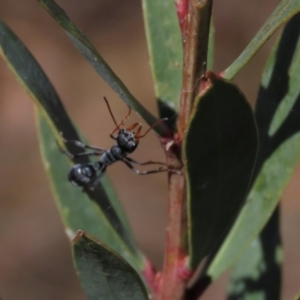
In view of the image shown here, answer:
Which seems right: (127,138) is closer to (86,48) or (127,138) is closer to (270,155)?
(270,155)

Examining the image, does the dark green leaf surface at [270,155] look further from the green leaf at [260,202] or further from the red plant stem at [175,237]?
→ the red plant stem at [175,237]

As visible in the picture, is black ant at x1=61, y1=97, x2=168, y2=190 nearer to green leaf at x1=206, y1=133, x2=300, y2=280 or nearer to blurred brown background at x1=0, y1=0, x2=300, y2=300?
green leaf at x1=206, y1=133, x2=300, y2=280

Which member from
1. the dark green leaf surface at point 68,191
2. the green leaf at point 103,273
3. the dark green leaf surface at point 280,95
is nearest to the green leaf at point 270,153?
the dark green leaf surface at point 280,95

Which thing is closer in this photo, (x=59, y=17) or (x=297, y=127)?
(x=59, y=17)

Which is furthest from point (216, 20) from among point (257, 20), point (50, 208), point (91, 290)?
point (91, 290)

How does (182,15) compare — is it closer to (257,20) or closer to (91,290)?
(91,290)

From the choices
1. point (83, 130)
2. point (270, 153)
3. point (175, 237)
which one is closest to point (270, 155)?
point (270, 153)
